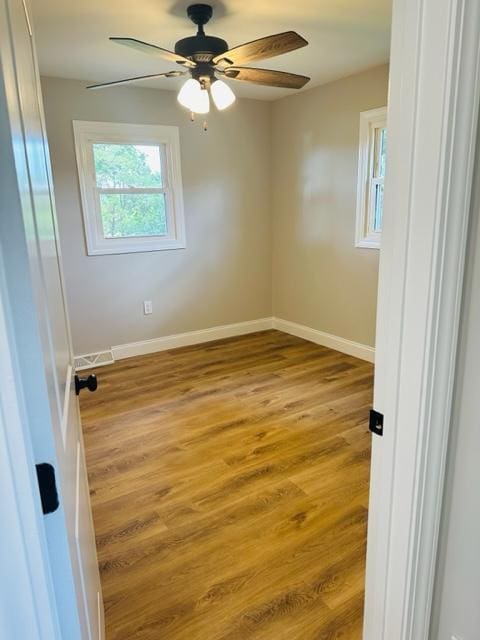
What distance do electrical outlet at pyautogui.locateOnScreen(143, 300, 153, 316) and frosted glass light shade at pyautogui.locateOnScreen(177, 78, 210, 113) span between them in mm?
2158

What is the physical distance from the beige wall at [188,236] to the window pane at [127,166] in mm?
226

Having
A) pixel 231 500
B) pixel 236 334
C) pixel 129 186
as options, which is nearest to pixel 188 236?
pixel 129 186

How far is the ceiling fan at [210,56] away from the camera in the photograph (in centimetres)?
209

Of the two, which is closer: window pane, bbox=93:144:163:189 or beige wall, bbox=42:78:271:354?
beige wall, bbox=42:78:271:354

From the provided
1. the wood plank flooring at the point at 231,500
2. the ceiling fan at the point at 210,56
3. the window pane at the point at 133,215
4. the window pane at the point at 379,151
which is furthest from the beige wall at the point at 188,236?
the ceiling fan at the point at 210,56

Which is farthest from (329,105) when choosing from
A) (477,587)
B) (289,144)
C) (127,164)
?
(477,587)

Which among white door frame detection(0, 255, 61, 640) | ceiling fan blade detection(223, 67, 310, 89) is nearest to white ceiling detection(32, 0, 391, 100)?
ceiling fan blade detection(223, 67, 310, 89)

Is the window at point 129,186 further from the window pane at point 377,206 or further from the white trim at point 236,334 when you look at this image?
the window pane at point 377,206

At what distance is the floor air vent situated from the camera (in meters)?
3.96

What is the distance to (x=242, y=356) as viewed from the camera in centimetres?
423

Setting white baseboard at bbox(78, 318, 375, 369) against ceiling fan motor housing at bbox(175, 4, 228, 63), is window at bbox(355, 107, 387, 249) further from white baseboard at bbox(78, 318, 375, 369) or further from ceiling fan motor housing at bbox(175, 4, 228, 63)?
ceiling fan motor housing at bbox(175, 4, 228, 63)

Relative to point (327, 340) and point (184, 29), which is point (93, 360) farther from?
point (184, 29)

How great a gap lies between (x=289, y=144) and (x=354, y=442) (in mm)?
3130

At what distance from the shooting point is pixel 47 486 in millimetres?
640
